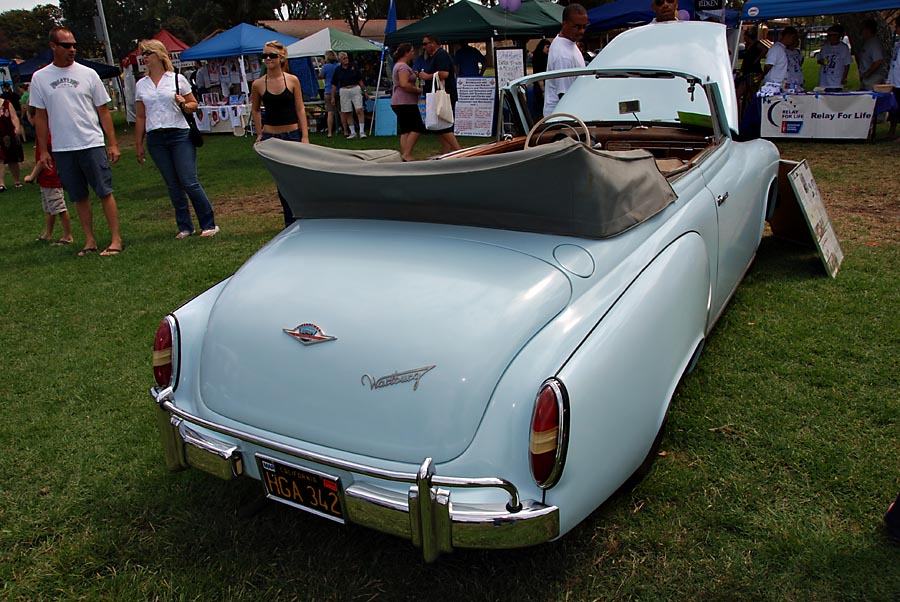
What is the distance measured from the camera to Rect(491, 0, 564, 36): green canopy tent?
13.5m

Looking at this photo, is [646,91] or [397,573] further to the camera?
[646,91]

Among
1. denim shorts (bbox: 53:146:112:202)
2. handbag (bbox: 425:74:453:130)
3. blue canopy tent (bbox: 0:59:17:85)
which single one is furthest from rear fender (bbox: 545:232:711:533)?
blue canopy tent (bbox: 0:59:17:85)

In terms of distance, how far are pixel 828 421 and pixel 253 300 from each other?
2.41 m

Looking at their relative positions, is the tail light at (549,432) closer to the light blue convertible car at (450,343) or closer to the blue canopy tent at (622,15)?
the light blue convertible car at (450,343)

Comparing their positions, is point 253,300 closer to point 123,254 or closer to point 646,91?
point 646,91

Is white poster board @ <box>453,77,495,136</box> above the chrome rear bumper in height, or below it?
above

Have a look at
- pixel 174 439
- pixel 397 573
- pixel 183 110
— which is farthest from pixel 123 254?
pixel 397 573

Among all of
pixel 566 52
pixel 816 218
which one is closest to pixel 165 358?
pixel 816 218

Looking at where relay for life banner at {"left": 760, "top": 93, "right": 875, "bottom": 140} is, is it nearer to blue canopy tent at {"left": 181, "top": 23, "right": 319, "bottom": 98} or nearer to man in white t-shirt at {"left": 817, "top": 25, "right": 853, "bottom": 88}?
man in white t-shirt at {"left": 817, "top": 25, "right": 853, "bottom": 88}

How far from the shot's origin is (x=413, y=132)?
8.07 metres

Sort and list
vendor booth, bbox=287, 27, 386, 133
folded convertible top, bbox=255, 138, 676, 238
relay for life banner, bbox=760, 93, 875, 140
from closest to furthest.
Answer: folded convertible top, bbox=255, 138, 676, 238, relay for life banner, bbox=760, 93, 875, 140, vendor booth, bbox=287, 27, 386, 133

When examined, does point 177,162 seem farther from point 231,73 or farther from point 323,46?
point 231,73

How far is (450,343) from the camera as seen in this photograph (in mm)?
1942

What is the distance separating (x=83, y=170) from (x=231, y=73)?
1420 centimetres
